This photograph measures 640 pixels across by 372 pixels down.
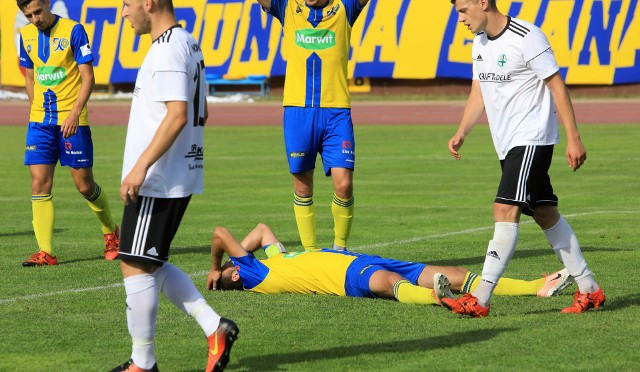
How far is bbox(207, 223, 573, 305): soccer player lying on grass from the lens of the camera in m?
8.69

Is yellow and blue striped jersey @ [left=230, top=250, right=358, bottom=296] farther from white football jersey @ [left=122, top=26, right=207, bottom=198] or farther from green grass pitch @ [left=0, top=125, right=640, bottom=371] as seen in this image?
white football jersey @ [left=122, top=26, right=207, bottom=198]

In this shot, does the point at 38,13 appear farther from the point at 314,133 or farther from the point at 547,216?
the point at 547,216

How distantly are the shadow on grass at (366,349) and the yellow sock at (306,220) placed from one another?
3.61m

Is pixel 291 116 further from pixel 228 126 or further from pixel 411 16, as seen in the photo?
pixel 411 16

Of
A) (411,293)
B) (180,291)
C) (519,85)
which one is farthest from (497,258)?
(180,291)

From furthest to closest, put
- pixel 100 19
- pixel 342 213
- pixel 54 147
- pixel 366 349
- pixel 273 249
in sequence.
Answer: pixel 100 19
pixel 54 147
pixel 342 213
pixel 273 249
pixel 366 349

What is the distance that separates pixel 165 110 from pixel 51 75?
5598 millimetres

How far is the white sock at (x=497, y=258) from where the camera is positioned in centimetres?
804

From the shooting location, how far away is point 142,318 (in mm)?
6324

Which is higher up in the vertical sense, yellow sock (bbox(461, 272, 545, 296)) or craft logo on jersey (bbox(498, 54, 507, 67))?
craft logo on jersey (bbox(498, 54, 507, 67))

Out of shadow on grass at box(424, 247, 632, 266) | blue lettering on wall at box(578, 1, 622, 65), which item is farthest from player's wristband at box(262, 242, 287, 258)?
blue lettering on wall at box(578, 1, 622, 65)

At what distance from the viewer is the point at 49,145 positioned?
11.6 meters

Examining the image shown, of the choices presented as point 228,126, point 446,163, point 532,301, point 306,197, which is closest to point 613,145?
point 446,163

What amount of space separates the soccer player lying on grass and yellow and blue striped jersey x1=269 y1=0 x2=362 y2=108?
2120 millimetres
